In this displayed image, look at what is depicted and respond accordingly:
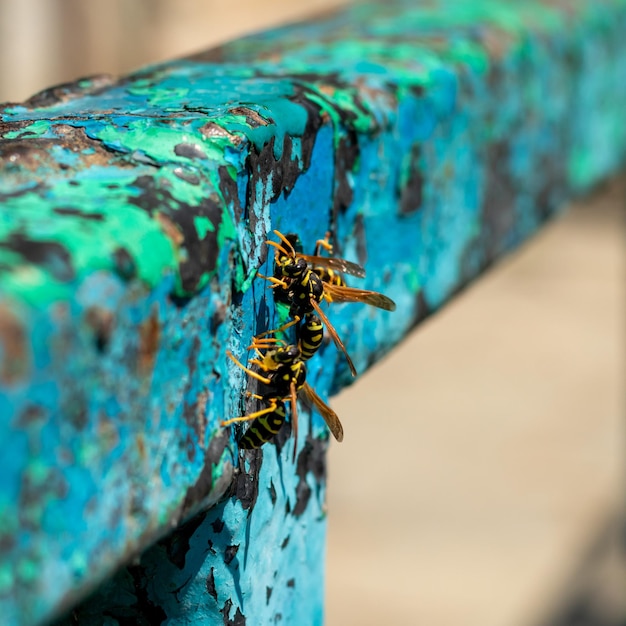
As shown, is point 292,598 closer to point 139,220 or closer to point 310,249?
point 310,249

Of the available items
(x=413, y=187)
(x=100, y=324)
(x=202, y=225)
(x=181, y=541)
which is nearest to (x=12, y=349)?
(x=100, y=324)

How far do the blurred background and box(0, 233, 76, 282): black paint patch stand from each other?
1.49 m

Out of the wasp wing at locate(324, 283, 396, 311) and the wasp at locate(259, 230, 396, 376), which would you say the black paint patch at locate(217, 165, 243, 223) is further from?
the wasp wing at locate(324, 283, 396, 311)

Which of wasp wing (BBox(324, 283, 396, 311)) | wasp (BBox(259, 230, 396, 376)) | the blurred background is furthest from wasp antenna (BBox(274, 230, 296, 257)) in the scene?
the blurred background

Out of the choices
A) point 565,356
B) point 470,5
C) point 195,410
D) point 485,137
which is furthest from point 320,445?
point 565,356

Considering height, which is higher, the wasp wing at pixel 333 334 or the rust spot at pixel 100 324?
the rust spot at pixel 100 324

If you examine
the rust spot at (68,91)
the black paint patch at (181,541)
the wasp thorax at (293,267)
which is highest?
the rust spot at (68,91)

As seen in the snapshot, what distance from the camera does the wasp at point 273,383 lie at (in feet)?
2.06

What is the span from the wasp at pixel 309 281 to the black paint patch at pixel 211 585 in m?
0.17

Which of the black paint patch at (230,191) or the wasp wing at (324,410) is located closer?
the black paint patch at (230,191)

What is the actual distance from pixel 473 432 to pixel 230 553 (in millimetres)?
4523

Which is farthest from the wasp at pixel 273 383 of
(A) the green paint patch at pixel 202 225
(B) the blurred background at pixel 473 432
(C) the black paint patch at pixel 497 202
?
(B) the blurred background at pixel 473 432

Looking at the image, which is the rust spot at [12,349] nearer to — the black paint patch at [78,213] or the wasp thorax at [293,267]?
the black paint patch at [78,213]

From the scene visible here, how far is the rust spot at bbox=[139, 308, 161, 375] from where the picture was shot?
48cm
